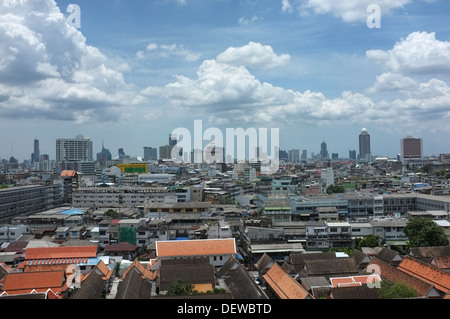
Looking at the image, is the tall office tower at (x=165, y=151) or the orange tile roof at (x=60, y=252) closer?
the orange tile roof at (x=60, y=252)

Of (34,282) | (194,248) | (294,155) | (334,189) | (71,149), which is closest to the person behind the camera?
(34,282)

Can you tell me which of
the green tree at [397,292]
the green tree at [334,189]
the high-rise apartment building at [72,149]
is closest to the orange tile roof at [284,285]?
the green tree at [397,292]

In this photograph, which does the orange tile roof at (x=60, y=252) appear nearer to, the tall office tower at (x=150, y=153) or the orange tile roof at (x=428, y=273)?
the orange tile roof at (x=428, y=273)

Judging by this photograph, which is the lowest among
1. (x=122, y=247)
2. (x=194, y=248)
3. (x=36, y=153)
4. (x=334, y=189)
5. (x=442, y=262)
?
(x=122, y=247)

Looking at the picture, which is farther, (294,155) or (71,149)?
(294,155)

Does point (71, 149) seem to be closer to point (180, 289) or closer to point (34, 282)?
point (34, 282)

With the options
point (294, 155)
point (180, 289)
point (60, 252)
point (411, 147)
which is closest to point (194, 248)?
point (180, 289)
